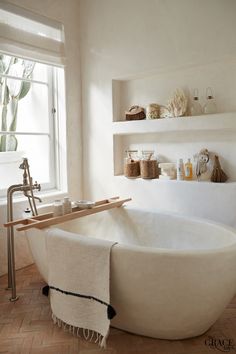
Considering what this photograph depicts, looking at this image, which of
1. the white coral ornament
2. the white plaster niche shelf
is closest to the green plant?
the white plaster niche shelf

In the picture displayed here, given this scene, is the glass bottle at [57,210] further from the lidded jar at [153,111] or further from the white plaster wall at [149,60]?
the lidded jar at [153,111]

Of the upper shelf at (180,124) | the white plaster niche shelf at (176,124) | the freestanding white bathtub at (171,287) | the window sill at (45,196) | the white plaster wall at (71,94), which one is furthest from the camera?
the white plaster wall at (71,94)

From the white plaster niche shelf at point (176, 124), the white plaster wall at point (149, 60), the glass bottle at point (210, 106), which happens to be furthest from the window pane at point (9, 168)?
the glass bottle at point (210, 106)

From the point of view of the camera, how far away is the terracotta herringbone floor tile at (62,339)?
1.71m

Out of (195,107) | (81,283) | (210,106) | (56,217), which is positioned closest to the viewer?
(81,283)

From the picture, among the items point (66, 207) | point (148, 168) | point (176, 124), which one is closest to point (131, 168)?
point (148, 168)

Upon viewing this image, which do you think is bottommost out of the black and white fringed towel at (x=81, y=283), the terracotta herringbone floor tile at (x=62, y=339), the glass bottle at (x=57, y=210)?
the terracotta herringbone floor tile at (x=62, y=339)

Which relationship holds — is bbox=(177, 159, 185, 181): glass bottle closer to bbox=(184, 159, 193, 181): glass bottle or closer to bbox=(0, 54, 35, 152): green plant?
bbox=(184, 159, 193, 181): glass bottle

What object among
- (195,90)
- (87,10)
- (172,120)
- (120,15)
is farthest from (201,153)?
(87,10)

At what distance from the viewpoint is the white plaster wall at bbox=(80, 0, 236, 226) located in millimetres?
2473

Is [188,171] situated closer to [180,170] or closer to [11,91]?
[180,170]

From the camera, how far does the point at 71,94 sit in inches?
127

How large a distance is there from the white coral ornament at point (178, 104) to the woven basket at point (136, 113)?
326 millimetres

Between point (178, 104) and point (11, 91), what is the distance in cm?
155
